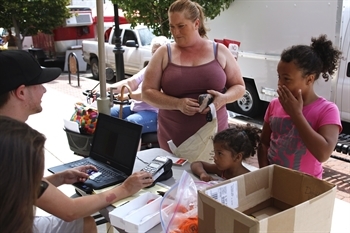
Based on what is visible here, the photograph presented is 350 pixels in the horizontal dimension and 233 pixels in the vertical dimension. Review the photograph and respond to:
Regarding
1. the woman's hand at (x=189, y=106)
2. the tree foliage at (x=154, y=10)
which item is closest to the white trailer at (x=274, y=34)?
the tree foliage at (x=154, y=10)

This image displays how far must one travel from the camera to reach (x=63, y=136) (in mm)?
6477

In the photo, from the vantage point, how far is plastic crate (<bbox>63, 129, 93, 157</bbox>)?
362 cm

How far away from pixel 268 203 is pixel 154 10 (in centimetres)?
455

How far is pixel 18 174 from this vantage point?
1212 mm

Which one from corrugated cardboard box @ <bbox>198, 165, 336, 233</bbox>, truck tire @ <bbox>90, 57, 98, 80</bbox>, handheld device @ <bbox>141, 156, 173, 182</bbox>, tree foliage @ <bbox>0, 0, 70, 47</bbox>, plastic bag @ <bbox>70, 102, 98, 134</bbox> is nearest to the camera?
corrugated cardboard box @ <bbox>198, 165, 336, 233</bbox>

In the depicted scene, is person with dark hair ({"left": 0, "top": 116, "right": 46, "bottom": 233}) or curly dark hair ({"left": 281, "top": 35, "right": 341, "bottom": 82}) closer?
person with dark hair ({"left": 0, "top": 116, "right": 46, "bottom": 233})

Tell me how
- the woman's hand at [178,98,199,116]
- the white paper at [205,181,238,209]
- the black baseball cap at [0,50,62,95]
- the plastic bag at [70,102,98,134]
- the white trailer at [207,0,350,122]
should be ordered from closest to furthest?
the white paper at [205,181,238,209]
the black baseball cap at [0,50,62,95]
the woman's hand at [178,98,199,116]
the plastic bag at [70,102,98,134]
the white trailer at [207,0,350,122]

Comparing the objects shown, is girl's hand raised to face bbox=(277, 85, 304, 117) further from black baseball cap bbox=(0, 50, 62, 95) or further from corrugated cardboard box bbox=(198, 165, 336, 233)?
black baseball cap bbox=(0, 50, 62, 95)

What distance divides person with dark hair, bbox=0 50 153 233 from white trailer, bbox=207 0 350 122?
3.20 m

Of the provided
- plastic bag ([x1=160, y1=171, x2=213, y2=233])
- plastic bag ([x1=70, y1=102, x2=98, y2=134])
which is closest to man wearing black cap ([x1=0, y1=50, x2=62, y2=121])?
plastic bag ([x1=160, y1=171, x2=213, y2=233])

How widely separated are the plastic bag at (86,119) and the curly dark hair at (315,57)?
202 cm

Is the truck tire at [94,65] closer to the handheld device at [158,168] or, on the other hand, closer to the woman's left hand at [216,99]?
the woman's left hand at [216,99]

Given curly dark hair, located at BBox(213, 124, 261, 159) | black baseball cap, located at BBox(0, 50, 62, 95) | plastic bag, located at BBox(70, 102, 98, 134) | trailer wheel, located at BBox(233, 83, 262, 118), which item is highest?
black baseball cap, located at BBox(0, 50, 62, 95)

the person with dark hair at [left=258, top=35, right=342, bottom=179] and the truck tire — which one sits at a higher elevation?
the person with dark hair at [left=258, top=35, right=342, bottom=179]
